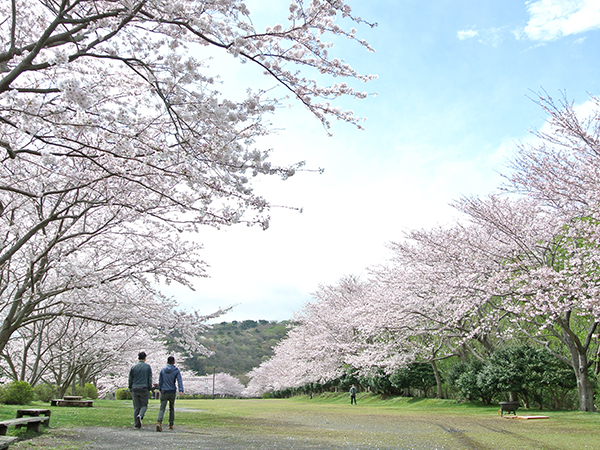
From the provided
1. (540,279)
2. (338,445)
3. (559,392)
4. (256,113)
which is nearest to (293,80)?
(256,113)

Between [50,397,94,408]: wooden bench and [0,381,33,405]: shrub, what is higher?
[0,381,33,405]: shrub

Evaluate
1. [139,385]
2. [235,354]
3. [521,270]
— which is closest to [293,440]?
[139,385]

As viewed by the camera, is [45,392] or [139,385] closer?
[139,385]

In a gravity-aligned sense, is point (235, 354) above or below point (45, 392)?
below

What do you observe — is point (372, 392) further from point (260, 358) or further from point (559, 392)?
point (260, 358)

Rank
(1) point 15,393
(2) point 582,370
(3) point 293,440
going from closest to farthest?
(3) point 293,440, (2) point 582,370, (1) point 15,393

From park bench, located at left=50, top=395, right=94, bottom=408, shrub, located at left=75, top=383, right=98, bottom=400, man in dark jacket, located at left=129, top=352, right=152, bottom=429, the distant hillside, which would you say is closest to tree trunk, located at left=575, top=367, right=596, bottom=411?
man in dark jacket, located at left=129, top=352, right=152, bottom=429

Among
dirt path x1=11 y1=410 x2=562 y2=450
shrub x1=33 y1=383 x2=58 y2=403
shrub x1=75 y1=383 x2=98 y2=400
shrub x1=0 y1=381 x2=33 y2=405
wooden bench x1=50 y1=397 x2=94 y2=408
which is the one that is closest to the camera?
dirt path x1=11 y1=410 x2=562 y2=450

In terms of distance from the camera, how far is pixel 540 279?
12.0m

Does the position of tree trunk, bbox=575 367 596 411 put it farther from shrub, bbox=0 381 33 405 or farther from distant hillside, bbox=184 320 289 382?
distant hillside, bbox=184 320 289 382

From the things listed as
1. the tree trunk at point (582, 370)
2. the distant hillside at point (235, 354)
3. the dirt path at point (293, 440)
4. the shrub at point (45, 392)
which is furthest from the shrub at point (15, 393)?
the distant hillside at point (235, 354)

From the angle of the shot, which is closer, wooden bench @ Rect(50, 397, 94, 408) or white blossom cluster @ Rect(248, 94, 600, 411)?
white blossom cluster @ Rect(248, 94, 600, 411)

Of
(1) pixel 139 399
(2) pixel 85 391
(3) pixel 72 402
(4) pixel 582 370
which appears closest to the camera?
(1) pixel 139 399

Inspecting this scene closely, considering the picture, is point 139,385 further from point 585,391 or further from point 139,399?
point 585,391
